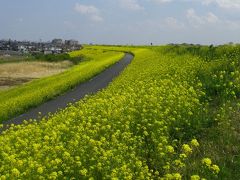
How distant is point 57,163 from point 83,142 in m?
1.33

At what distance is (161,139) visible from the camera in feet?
31.5

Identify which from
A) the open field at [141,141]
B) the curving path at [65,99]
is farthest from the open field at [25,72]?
the open field at [141,141]

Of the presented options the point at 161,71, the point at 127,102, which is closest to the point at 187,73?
the point at 161,71

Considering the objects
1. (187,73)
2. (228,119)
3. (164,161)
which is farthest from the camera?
(187,73)


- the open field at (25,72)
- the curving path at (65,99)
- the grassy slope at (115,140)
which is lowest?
the open field at (25,72)

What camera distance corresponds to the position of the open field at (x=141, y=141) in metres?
7.98

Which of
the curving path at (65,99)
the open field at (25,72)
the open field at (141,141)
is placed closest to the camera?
the open field at (141,141)

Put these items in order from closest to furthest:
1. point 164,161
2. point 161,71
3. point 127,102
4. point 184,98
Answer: point 164,161 < point 184,98 < point 127,102 < point 161,71

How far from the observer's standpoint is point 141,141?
9750 millimetres

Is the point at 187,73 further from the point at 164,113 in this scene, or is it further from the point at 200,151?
the point at 200,151

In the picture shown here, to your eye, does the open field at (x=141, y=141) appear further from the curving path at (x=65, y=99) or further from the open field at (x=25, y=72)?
the open field at (x=25, y=72)

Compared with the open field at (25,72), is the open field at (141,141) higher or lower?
higher

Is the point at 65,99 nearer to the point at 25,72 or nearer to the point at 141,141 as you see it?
the point at 141,141

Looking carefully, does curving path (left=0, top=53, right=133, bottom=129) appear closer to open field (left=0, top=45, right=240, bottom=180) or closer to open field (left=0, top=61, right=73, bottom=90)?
open field (left=0, top=45, right=240, bottom=180)
